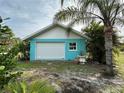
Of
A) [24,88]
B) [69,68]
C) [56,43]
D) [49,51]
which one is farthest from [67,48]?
[24,88]

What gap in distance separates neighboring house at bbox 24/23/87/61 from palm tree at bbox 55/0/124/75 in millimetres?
9955

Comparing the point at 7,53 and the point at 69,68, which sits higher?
the point at 7,53

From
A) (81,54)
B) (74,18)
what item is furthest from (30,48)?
(74,18)

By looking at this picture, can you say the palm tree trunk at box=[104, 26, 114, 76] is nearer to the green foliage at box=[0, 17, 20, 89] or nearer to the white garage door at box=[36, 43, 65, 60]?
the white garage door at box=[36, 43, 65, 60]

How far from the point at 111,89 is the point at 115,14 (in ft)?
23.5

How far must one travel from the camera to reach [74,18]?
17.4 meters

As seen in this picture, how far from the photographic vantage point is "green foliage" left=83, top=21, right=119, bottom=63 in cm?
2454

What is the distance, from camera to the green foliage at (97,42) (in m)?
24.5

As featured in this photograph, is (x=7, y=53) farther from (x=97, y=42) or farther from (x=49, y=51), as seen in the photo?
(x=49, y=51)

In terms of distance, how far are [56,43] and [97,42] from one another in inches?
202

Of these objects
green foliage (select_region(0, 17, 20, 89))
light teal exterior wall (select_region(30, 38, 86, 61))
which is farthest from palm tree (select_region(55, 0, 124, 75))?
green foliage (select_region(0, 17, 20, 89))

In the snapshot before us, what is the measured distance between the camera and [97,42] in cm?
2488

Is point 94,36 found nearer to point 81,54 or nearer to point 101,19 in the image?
point 81,54

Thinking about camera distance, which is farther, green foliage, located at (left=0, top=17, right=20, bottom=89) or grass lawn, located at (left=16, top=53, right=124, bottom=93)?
grass lawn, located at (left=16, top=53, right=124, bottom=93)
